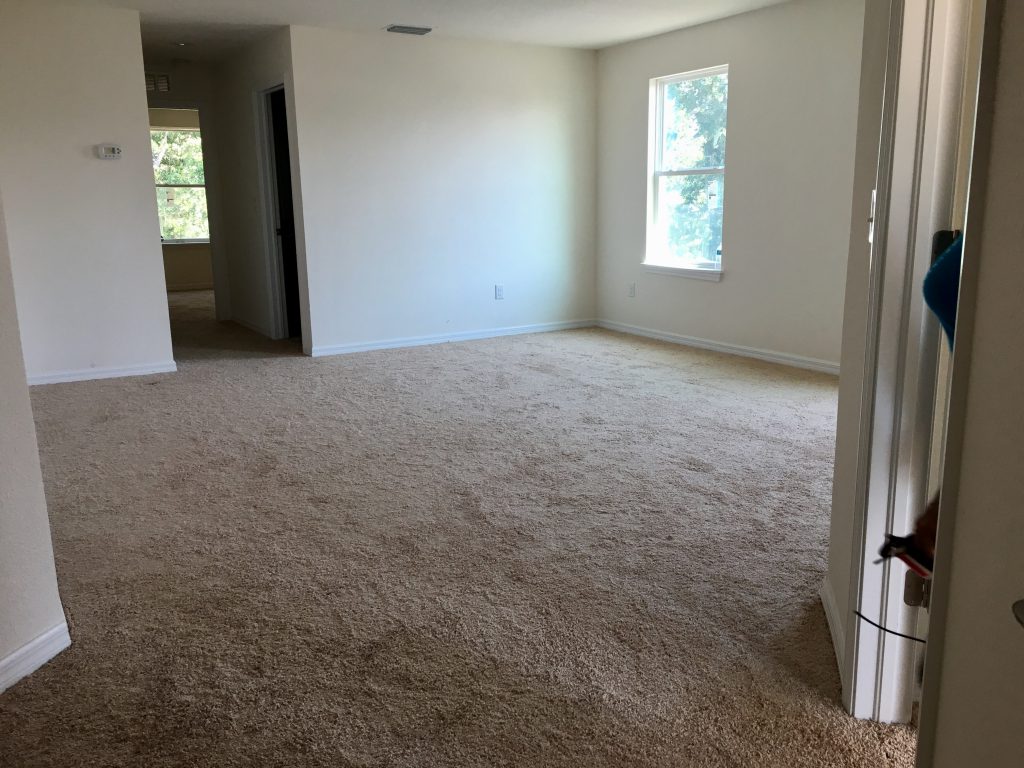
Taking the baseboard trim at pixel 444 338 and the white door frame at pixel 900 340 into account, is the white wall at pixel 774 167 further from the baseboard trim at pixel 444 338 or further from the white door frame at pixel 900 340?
the white door frame at pixel 900 340

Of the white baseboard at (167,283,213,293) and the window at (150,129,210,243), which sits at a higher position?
the window at (150,129,210,243)

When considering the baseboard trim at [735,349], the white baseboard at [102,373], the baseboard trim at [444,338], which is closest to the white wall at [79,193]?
the white baseboard at [102,373]

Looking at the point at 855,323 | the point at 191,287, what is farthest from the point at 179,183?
the point at 855,323

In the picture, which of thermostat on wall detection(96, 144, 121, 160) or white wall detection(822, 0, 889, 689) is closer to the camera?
white wall detection(822, 0, 889, 689)

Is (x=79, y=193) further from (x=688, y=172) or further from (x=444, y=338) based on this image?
(x=688, y=172)

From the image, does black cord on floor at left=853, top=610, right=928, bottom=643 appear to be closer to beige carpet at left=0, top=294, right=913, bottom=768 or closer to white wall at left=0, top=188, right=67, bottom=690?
beige carpet at left=0, top=294, right=913, bottom=768

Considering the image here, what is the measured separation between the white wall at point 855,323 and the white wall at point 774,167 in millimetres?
3266

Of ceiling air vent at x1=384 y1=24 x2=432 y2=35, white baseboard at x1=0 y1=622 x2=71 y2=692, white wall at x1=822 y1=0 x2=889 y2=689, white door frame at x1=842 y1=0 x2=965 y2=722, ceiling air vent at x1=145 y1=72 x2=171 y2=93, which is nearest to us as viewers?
white door frame at x1=842 y1=0 x2=965 y2=722

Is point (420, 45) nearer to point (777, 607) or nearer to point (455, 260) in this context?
point (455, 260)

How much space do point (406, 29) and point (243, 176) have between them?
216 cm

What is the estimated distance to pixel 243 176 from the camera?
7.28 metres

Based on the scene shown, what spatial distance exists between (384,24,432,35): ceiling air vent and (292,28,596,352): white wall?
0.49 ft

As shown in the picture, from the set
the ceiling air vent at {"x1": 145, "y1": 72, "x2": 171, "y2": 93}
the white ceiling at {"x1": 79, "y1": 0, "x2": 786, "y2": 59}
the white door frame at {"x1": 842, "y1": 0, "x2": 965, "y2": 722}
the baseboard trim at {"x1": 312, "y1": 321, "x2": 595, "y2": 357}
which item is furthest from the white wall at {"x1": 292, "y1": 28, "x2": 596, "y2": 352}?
the white door frame at {"x1": 842, "y1": 0, "x2": 965, "y2": 722}

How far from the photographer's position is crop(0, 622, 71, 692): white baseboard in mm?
2061
